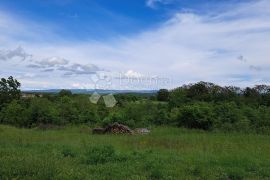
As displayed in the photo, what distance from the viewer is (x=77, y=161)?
11.0 m

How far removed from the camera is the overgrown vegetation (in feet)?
82.2

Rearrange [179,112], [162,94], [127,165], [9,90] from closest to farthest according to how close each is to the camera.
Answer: [127,165], [179,112], [9,90], [162,94]

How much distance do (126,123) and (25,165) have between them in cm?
1798

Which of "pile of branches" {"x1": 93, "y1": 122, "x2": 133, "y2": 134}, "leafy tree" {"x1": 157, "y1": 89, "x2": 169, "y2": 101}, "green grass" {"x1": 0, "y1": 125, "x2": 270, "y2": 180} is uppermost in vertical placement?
"leafy tree" {"x1": 157, "y1": 89, "x2": 169, "y2": 101}

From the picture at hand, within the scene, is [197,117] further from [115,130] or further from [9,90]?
[9,90]

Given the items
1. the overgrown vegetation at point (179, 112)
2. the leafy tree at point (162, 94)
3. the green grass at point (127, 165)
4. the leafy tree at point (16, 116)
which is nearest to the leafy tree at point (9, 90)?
the overgrown vegetation at point (179, 112)

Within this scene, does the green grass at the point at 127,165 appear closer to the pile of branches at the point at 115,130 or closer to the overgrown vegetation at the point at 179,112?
the pile of branches at the point at 115,130

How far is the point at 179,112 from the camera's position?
26.9 meters

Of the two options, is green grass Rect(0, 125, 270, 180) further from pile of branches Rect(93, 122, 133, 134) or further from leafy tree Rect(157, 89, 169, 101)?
leafy tree Rect(157, 89, 169, 101)

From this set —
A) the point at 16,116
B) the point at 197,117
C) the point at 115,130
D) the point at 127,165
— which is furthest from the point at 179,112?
the point at 127,165

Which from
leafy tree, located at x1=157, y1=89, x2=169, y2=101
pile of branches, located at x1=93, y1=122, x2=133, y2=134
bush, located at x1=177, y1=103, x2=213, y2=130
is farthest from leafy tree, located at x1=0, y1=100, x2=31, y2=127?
leafy tree, located at x1=157, y1=89, x2=169, y2=101

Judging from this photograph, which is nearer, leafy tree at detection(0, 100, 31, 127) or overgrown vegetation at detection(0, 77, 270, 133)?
overgrown vegetation at detection(0, 77, 270, 133)

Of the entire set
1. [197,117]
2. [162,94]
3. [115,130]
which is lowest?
[115,130]

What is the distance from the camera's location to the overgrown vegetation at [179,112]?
25.0 metres
